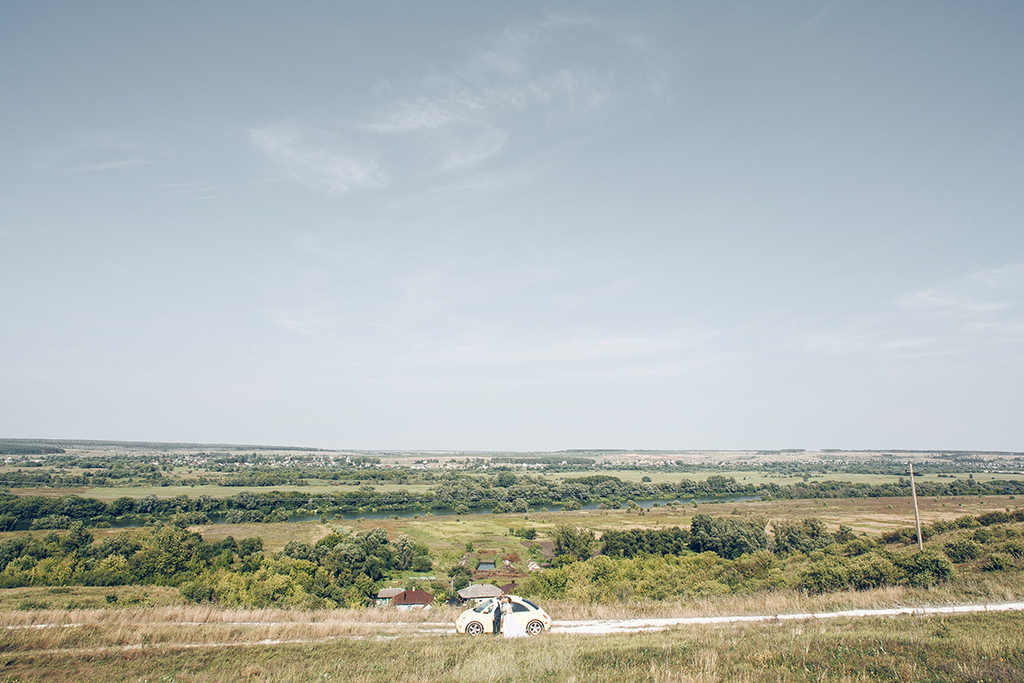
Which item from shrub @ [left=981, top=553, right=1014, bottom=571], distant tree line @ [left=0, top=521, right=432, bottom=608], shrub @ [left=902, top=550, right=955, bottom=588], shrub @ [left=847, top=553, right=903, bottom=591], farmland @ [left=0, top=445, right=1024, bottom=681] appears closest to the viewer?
farmland @ [left=0, top=445, right=1024, bottom=681]

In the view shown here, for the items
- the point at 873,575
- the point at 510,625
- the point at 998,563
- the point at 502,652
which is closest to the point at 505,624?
the point at 510,625

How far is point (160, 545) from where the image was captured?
7381 centimetres

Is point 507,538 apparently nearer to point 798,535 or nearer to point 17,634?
point 798,535

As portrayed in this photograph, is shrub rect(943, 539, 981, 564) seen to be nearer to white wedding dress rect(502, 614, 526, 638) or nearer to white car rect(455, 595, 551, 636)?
white car rect(455, 595, 551, 636)

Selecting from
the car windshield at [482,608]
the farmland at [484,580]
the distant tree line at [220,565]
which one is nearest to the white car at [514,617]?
the car windshield at [482,608]

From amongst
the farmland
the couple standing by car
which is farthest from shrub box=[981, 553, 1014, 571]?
the couple standing by car

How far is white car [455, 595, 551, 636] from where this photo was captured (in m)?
19.6

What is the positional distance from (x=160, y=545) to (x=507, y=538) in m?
55.6

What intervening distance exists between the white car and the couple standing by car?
0.08 metres

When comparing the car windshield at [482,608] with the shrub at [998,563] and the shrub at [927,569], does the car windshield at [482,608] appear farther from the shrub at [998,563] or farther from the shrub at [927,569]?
the shrub at [998,563]

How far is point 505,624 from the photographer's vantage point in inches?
768

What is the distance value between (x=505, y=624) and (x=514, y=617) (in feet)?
1.39

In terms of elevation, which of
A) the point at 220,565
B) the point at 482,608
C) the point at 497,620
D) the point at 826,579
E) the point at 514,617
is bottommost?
the point at 220,565

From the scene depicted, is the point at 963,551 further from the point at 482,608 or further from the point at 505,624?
the point at 482,608
